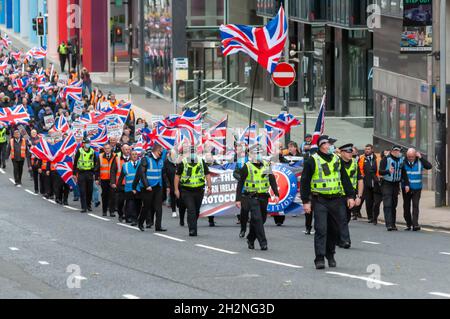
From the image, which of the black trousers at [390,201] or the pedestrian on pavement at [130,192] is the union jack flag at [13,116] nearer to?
the pedestrian on pavement at [130,192]

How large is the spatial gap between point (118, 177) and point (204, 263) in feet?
30.8

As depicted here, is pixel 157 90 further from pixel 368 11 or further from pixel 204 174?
pixel 204 174

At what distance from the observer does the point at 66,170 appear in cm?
3412

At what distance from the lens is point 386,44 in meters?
42.1

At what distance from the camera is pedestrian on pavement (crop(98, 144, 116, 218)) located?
30797mm

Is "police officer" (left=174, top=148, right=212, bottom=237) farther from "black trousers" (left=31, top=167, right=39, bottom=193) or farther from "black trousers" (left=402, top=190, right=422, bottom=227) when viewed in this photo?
"black trousers" (left=31, top=167, right=39, bottom=193)

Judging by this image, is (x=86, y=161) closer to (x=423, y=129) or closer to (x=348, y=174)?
(x=348, y=174)

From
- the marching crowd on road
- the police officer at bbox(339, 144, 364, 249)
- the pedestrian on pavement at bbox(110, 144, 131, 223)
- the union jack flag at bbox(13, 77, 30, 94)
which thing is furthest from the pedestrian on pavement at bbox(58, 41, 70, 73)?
the police officer at bbox(339, 144, 364, 249)

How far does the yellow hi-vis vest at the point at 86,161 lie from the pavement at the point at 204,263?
2.57m

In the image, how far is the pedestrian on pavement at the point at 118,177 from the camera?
2939cm

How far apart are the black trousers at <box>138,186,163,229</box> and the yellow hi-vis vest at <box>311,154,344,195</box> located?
7199 millimetres

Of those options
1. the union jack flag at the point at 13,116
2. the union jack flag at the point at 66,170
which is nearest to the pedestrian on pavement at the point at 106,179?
the union jack flag at the point at 66,170
